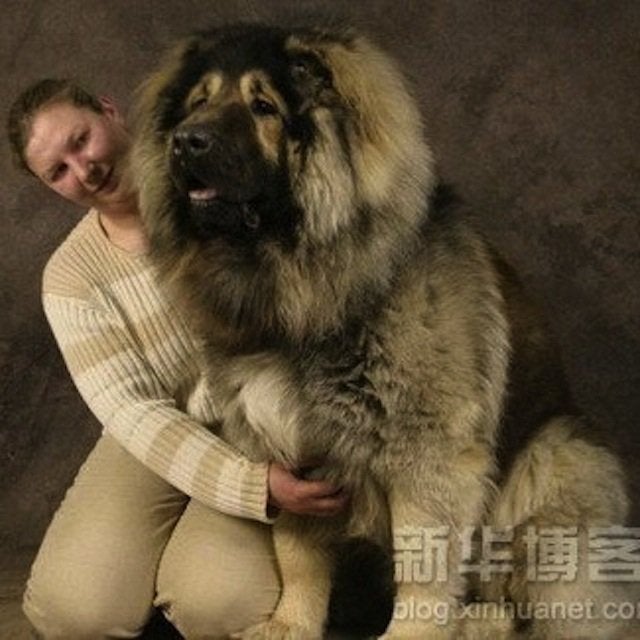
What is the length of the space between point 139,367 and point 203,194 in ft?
1.75

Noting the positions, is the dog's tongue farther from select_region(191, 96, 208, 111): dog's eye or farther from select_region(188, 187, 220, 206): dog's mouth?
select_region(191, 96, 208, 111): dog's eye

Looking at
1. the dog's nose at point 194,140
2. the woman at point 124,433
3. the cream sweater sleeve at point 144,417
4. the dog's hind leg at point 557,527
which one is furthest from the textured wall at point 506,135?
the dog's nose at point 194,140

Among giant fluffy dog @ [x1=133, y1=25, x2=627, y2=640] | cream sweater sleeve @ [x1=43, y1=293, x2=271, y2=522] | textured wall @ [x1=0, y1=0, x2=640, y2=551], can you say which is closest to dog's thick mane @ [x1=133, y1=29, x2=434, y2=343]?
giant fluffy dog @ [x1=133, y1=25, x2=627, y2=640]

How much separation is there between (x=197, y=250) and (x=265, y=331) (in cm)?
20

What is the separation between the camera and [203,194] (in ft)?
7.55

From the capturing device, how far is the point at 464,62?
338 cm

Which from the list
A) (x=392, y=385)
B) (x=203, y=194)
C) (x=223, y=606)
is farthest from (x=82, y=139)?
(x=223, y=606)

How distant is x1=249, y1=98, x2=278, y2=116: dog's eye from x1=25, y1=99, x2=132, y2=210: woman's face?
46cm

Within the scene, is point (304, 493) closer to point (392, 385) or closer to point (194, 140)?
point (392, 385)

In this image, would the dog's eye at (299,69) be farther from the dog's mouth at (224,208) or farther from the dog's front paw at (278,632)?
the dog's front paw at (278,632)

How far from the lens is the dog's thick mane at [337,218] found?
231cm

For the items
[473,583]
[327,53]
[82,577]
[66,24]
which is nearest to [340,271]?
[327,53]

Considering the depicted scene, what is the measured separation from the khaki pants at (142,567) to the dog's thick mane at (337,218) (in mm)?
516

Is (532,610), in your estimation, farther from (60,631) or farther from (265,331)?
(60,631)
